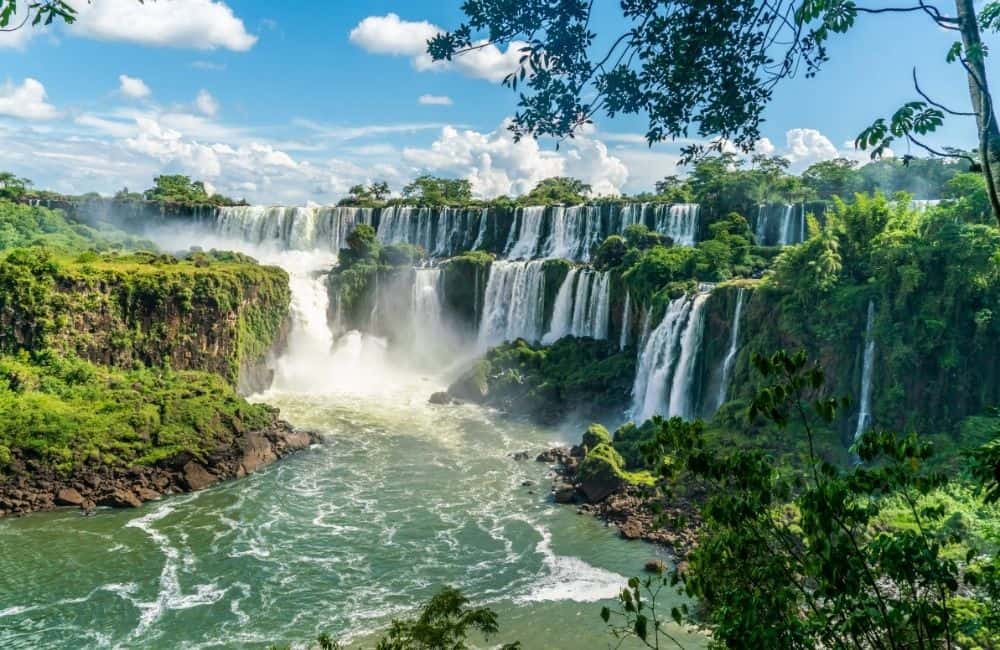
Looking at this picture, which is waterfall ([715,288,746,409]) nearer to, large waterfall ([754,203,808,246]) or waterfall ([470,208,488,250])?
large waterfall ([754,203,808,246])

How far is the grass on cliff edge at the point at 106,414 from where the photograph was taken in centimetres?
2036

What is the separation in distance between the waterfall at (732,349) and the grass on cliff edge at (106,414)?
1555 centimetres

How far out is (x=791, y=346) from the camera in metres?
21.0

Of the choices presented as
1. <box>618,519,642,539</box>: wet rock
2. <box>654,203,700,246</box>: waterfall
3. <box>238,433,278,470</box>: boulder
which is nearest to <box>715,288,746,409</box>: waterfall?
<box>618,519,642,539</box>: wet rock

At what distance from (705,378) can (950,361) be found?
26.9ft

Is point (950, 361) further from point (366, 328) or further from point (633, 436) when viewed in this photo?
point (366, 328)

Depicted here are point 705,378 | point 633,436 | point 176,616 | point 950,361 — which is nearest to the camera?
point 176,616

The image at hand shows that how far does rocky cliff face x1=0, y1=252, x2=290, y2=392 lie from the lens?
2444 cm

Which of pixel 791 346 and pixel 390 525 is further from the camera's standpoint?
pixel 791 346

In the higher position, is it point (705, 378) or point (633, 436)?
point (705, 378)

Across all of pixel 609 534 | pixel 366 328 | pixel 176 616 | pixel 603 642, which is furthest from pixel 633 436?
pixel 366 328

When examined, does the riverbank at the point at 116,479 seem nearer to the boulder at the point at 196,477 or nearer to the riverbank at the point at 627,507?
the boulder at the point at 196,477

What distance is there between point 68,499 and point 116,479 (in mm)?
1280

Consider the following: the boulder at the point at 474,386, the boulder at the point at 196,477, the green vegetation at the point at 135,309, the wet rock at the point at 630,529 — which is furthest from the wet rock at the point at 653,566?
the green vegetation at the point at 135,309
